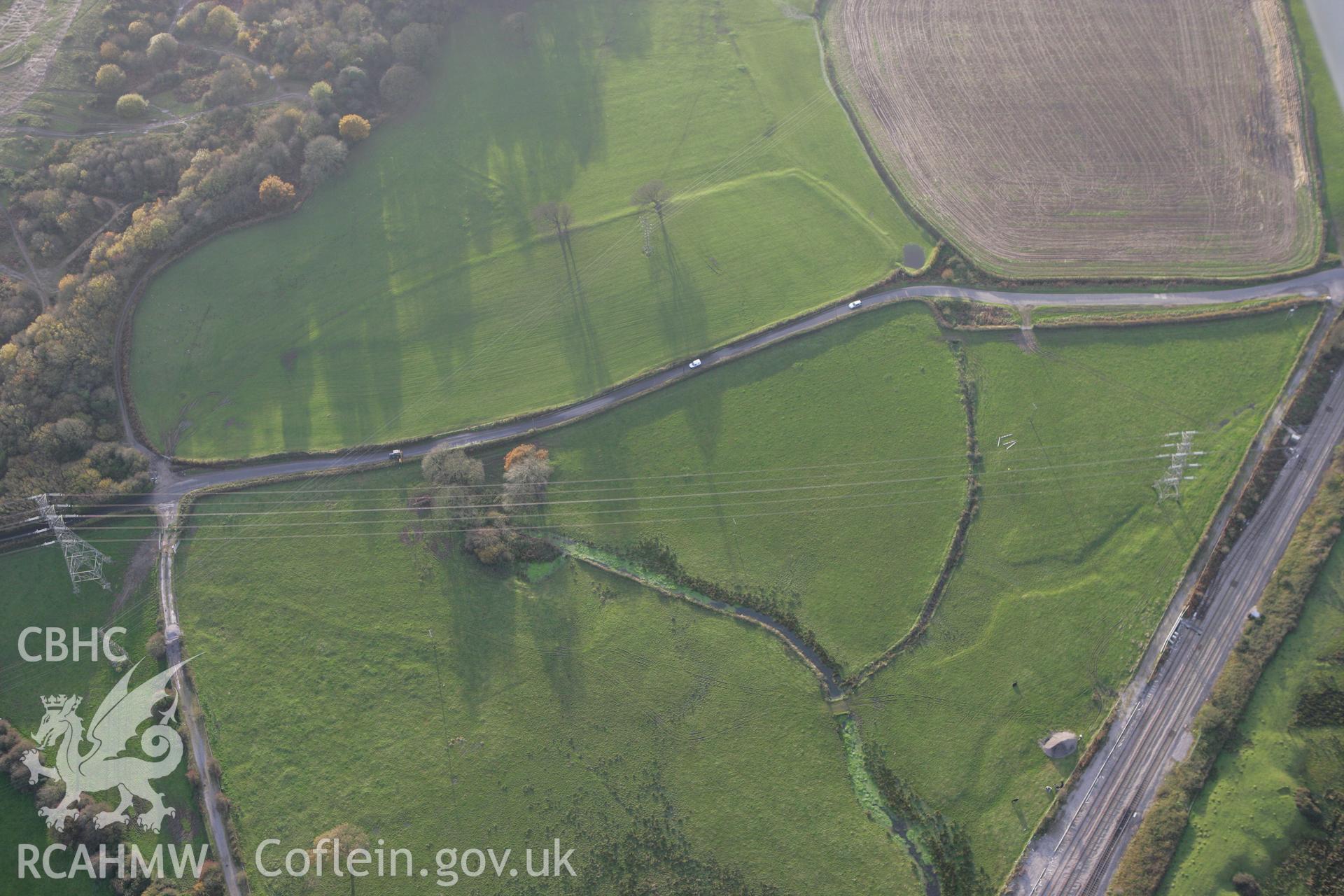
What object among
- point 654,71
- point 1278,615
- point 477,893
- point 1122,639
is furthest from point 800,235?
point 477,893

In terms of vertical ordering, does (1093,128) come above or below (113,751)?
above

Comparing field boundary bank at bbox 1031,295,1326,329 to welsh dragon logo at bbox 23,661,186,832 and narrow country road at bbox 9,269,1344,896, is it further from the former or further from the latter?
welsh dragon logo at bbox 23,661,186,832

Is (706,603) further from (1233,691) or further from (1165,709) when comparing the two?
(1233,691)

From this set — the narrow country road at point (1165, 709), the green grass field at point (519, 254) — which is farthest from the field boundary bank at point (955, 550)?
the green grass field at point (519, 254)

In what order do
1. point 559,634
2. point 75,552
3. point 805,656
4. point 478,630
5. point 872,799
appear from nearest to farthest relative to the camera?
point 872,799
point 805,656
point 559,634
point 478,630
point 75,552

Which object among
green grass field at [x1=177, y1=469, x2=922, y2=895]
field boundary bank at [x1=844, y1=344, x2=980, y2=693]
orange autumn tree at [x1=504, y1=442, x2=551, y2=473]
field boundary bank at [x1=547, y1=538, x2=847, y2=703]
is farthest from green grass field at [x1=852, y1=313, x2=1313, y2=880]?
orange autumn tree at [x1=504, y1=442, x2=551, y2=473]

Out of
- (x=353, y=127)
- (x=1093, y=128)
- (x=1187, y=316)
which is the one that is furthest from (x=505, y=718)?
(x=1093, y=128)
